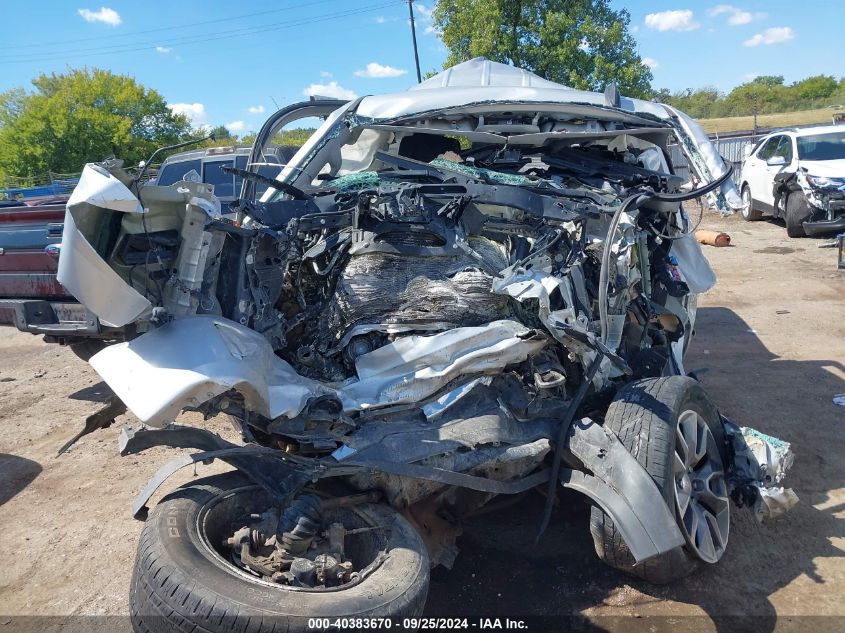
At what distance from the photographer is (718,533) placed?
307cm

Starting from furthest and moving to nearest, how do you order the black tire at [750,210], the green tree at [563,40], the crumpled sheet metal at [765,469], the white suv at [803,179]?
the green tree at [563,40], the black tire at [750,210], the white suv at [803,179], the crumpled sheet metal at [765,469]

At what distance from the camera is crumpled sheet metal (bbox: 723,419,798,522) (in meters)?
3.17

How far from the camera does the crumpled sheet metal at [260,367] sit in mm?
2229

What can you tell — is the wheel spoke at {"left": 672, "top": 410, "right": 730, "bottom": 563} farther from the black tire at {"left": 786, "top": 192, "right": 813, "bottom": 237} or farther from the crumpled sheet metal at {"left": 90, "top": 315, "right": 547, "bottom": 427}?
the black tire at {"left": 786, "top": 192, "right": 813, "bottom": 237}

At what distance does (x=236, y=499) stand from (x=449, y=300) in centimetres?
135

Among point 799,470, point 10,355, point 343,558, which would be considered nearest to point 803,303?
point 799,470

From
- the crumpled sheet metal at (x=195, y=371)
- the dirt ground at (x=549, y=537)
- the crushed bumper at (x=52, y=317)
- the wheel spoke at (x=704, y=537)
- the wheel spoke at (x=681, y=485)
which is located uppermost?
the crumpled sheet metal at (x=195, y=371)

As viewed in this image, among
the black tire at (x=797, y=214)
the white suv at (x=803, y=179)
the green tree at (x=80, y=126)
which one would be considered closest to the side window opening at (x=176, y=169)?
the white suv at (x=803, y=179)

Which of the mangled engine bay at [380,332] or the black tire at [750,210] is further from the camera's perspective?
the black tire at [750,210]

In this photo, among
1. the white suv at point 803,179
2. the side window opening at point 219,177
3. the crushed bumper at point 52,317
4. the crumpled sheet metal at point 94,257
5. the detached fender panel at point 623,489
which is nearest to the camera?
the crumpled sheet metal at point 94,257

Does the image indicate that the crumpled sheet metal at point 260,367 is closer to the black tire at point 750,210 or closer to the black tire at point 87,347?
the black tire at point 87,347

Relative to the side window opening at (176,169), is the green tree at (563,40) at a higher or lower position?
higher

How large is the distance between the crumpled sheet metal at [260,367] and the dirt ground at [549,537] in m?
1.06

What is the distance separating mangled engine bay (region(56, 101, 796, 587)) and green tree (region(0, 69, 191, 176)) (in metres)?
27.1
